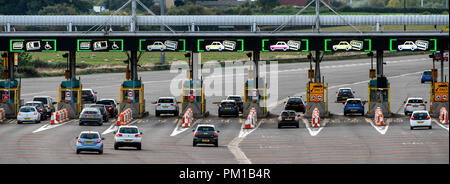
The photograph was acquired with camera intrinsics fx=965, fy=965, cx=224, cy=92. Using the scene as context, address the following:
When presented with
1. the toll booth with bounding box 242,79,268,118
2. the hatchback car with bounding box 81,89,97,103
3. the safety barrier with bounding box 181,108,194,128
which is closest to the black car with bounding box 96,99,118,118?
the safety barrier with bounding box 181,108,194,128

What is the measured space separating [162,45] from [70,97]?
28.4ft

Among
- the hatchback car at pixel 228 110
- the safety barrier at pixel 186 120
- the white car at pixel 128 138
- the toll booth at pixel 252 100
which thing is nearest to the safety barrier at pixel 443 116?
the toll booth at pixel 252 100

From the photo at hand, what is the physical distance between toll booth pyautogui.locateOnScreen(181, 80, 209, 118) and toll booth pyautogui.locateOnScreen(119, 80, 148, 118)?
3.19 m

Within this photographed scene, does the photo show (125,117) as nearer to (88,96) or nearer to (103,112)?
(103,112)

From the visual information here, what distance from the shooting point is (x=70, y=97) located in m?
72.8

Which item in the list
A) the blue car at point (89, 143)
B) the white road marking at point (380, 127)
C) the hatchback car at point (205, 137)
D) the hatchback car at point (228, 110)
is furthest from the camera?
the hatchback car at point (228, 110)

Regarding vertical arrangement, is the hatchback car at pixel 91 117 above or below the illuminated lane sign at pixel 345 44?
below

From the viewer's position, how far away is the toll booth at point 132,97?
237 ft

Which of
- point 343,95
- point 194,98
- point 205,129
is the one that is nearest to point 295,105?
point 194,98

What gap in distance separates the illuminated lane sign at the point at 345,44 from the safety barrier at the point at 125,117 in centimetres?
1499

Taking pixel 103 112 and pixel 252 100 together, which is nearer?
pixel 103 112

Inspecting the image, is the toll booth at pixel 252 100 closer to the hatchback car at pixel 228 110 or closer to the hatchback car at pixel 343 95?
the hatchback car at pixel 228 110

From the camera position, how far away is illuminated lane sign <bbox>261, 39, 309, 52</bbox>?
228 feet
